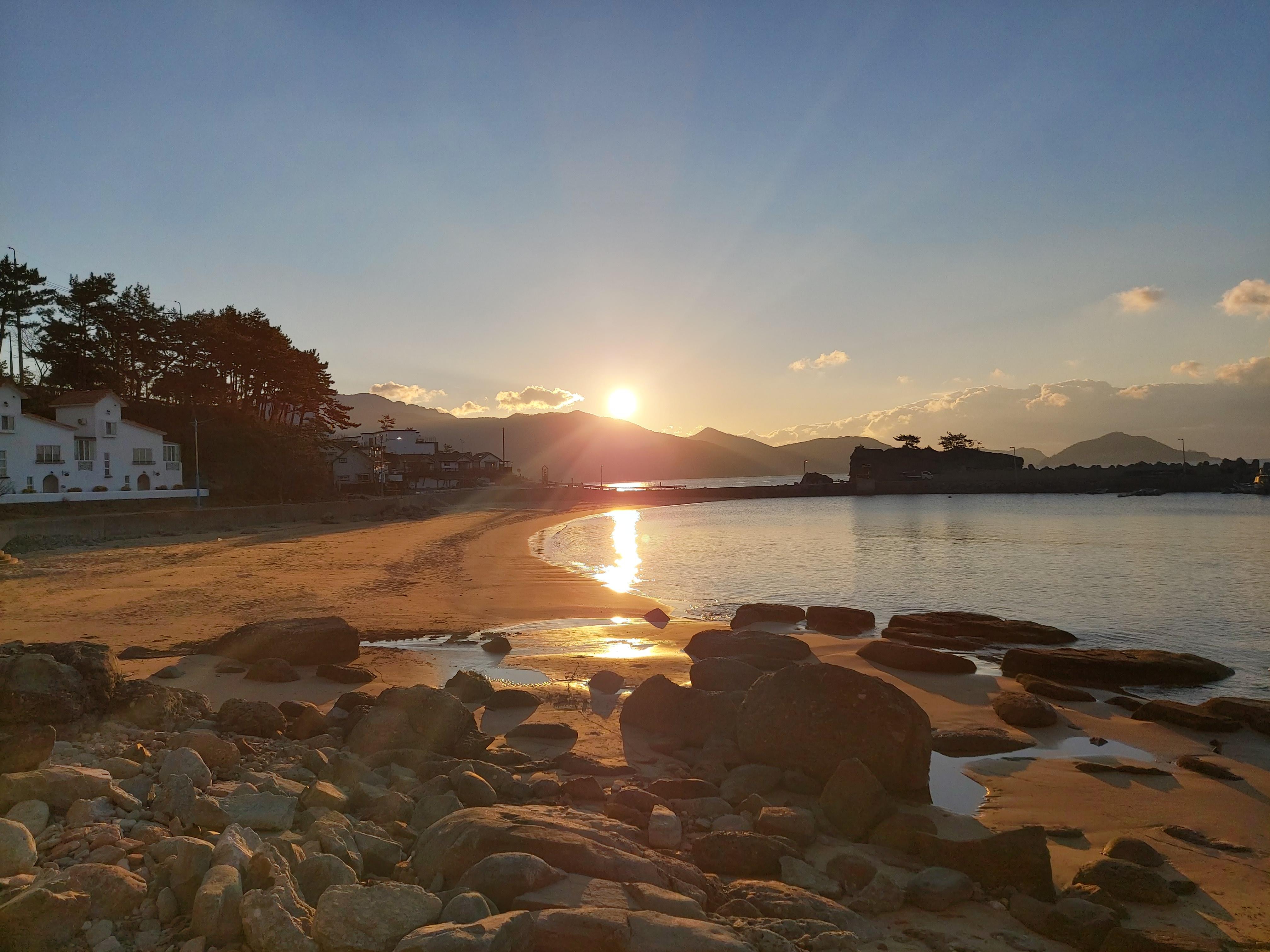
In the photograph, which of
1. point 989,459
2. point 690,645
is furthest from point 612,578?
point 989,459

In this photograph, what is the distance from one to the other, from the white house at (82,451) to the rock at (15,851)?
44.3 meters

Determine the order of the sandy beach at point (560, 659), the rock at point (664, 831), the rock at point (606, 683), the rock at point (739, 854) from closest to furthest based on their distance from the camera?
the rock at point (739, 854)
the rock at point (664, 831)
the sandy beach at point (560, 659)
the rock at point (606, 683)

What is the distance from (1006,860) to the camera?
6.03 meters

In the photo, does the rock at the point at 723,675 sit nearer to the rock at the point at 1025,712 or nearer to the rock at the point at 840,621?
the rock at the point at 1025,712

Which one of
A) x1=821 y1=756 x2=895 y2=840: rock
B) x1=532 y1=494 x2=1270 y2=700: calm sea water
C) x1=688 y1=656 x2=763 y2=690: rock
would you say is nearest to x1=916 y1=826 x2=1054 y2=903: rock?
x1=821 y1=756 x2=895 y2=840: rock

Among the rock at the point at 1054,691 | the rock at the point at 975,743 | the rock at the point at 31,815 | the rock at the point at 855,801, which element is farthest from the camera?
the rock at the point at 1054,691

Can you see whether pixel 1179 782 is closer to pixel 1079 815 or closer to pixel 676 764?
pixel 1079 815

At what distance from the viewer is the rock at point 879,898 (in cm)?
544

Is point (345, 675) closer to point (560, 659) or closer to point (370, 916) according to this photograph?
point (560, 659)

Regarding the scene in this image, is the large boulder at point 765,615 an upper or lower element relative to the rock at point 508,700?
lower

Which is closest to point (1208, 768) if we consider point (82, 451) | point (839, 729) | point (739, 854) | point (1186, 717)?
point (1186, 717)

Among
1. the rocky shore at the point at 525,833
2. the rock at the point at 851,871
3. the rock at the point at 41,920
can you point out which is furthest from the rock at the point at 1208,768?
the rock at the point at 41,920

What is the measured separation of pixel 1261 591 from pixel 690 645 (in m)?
21.8

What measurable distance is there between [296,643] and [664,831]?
878 centimetres
